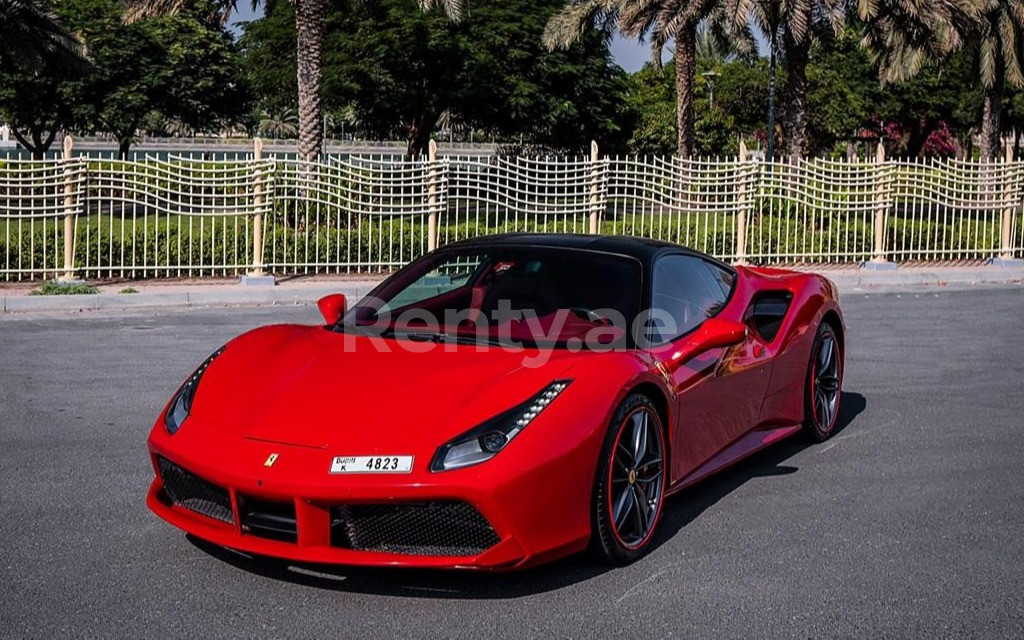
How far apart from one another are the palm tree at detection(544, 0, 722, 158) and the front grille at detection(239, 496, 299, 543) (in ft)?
91.6

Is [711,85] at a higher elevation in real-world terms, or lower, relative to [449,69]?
higher

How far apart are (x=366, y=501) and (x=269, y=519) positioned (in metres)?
0.38

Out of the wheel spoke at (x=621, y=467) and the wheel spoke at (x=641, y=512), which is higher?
the wheel spoke at (x=621, y=467)

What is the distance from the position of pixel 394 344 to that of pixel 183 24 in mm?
53479

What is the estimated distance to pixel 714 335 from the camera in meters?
5.47

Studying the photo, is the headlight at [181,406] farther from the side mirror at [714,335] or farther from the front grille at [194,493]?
the side mirror at [714,335]

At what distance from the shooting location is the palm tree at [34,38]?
32.6 meters

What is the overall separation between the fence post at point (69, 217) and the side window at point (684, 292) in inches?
483

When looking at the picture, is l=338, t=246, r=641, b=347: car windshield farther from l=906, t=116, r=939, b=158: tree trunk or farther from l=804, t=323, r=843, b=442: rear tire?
l=906, t=116, r=939, b=158: tree trunk

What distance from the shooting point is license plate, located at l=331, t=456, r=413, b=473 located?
4305 millimetres

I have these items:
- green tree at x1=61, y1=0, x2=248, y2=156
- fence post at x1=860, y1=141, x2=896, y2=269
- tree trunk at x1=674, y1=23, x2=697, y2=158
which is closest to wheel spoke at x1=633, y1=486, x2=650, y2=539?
fence post at x1=860, y1=141, x2=896, y2=269

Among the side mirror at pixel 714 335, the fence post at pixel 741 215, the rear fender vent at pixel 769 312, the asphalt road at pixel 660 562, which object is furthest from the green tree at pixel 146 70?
the side mirror at pixel 714 335

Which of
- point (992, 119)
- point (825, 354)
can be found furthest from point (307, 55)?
point (992, 119)

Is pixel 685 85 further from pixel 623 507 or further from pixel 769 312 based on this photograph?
pixel 623 507
